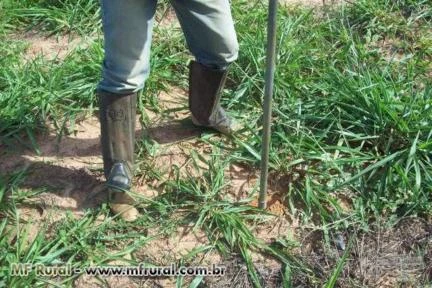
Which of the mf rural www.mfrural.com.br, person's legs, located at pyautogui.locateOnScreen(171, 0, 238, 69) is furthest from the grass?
person's legs, located at pyautogui.locateOnScreen(171, 0, 238, 69)

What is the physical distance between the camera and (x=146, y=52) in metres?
2.29

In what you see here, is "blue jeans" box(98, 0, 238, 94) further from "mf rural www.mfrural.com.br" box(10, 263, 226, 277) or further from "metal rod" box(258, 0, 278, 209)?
"mf rural www.mfrural.com.br" box(10, 263, 226, 277)

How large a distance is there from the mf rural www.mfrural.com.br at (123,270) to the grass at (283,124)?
0.03 meters

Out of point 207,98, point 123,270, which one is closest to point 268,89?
point 207,98

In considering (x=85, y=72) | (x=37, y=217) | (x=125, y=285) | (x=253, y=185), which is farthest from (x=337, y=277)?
(x=85, y=72)

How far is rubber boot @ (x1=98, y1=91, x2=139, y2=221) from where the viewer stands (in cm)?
242

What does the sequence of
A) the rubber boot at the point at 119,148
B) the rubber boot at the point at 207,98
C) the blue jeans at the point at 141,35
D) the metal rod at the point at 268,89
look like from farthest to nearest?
the rubber boot at the point at 207,98
the rubber boot at the point at 119,148
the blue jeans at the point at 141,35
the metal rod at the point at 268,89

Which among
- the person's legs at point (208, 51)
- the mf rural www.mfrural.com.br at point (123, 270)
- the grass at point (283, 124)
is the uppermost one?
the person's legs at point (208, 51)

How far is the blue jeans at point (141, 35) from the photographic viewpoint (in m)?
2.18

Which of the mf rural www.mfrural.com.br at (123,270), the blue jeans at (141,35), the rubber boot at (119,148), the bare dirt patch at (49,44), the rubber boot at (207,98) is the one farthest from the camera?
the bare dirt patch at (49,44)

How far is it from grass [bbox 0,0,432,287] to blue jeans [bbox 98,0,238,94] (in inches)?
19.7

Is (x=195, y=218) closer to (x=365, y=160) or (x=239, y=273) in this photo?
(x=239, y=273)

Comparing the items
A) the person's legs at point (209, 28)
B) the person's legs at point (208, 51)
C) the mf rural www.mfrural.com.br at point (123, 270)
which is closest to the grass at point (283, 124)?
the mf rural www.mfrural.com.br at point (123, 270)

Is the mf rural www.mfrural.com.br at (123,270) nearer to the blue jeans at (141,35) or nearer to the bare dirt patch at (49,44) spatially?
the blue jeans at (141,35)
